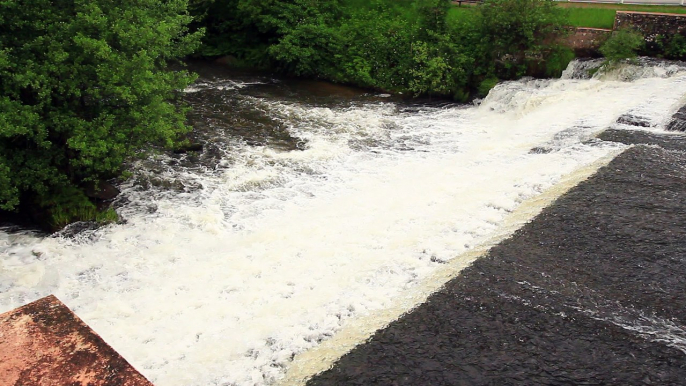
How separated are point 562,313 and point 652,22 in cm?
1330

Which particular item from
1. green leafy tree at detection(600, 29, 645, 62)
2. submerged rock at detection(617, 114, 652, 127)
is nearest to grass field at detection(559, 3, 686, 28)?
green leafy tree at detection(600, 29, 645, 62)

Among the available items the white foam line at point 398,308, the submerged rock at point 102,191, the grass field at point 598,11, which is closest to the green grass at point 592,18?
the grass field at point 598,11

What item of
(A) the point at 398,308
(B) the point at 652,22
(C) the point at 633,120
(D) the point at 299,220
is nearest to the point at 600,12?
(B) the point at 652,22

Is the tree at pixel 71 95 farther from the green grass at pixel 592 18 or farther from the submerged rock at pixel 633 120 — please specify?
the green grass at pixel 592 18

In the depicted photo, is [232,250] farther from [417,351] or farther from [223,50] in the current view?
[223,50]

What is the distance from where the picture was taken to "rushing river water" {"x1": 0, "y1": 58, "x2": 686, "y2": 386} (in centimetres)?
745

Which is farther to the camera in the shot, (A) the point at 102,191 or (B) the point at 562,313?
(A) the point at 102,191

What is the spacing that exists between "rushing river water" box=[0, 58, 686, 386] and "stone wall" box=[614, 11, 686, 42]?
4.97 ft

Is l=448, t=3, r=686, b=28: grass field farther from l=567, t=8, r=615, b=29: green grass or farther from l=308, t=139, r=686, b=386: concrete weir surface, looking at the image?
l=308, t=139, r=686, b=386: concrete weir surface

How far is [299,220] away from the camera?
10305mm

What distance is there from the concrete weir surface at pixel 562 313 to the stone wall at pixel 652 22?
29.6 feet

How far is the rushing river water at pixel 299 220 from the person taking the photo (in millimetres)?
7453

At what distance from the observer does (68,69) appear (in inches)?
389

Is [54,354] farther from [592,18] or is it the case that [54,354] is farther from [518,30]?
[592,18]
